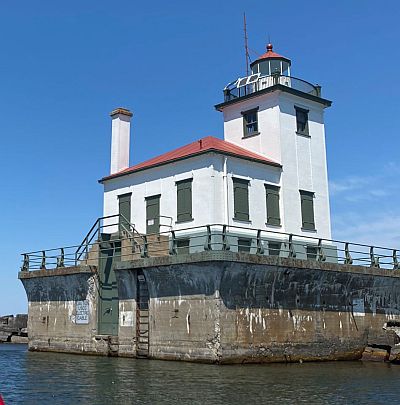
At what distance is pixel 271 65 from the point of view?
93.4 ft

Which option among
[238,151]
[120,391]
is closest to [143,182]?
[238,151]

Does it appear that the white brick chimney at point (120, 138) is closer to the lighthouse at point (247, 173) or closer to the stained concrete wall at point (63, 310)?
the lighthouse at point (247, 173)

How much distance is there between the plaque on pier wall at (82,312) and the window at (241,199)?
7.34 m

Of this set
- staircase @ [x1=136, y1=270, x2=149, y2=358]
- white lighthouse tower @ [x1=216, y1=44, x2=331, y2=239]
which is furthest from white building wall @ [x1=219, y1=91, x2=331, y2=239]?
staircase @ [x1=136, y1=270, x2=149, y2=358]

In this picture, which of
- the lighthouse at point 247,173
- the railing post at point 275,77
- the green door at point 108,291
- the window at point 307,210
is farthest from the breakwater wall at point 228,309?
the railing post at point 275,77

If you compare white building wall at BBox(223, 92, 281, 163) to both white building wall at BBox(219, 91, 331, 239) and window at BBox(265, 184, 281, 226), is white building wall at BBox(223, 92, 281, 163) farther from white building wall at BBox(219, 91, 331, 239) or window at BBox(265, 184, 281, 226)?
window at BBox(265, 184, 281, 226)

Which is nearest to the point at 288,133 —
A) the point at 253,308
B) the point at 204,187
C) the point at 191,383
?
the point at 204,187

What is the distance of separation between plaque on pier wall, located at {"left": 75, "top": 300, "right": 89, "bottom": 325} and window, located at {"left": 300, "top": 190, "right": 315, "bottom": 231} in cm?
994

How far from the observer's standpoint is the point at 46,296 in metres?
26.4

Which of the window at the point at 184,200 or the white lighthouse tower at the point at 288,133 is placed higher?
the white lighthouse tower at the point at 288,133

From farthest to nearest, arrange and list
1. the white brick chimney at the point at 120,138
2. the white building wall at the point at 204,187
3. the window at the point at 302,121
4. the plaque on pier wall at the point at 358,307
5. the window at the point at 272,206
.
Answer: the white brick chimney at the point at 120,138, the window at the point at 302,121, the window at the point at 272,206, the plaque on pier wall at the point at 358,307, the white building wall at the point at 204,187

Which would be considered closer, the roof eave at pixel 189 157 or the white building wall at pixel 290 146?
the roof eave at pixel 189 157

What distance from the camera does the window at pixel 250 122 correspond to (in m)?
26.7

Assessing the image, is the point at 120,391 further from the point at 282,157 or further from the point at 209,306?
the point at 282,157
